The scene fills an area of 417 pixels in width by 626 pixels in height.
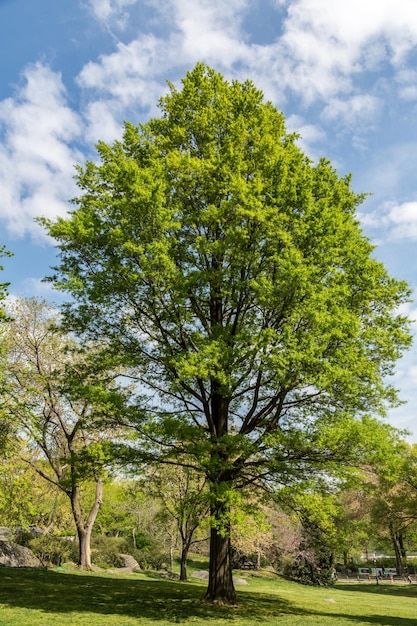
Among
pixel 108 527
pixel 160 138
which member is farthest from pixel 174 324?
pixel 108 527

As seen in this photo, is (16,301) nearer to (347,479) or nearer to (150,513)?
(347,479)

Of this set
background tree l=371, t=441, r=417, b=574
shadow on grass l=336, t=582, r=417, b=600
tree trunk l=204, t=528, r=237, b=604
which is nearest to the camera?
tree trunk l=204, t=528, r=237, b=604

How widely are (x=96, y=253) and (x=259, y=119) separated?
23.1 ft

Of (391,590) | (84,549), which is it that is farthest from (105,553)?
(391,590)

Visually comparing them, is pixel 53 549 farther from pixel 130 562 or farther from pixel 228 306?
pixel 228 306

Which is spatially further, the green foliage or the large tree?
the green foliage

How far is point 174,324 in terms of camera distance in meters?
14.1

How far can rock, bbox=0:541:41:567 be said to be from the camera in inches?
898

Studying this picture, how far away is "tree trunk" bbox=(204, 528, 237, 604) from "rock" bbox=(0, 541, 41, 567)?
46.4 feet

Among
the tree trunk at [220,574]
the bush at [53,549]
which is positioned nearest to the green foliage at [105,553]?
the bush at [53,549]

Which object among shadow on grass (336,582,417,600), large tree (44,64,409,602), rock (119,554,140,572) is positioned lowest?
shadow on grass (336,582,417,600)

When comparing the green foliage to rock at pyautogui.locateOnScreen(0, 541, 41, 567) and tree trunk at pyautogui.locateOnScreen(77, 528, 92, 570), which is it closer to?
tree trunk at pyautogui.locateOnScreen(77, 528, 92, 570)

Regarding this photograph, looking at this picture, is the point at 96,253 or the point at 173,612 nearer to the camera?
the point at 173,612

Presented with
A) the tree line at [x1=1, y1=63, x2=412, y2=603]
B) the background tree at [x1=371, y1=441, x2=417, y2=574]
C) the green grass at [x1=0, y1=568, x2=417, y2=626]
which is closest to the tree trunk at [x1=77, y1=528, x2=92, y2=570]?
the green grass at [x1=0, y1=568, x2=417, y2=626]
